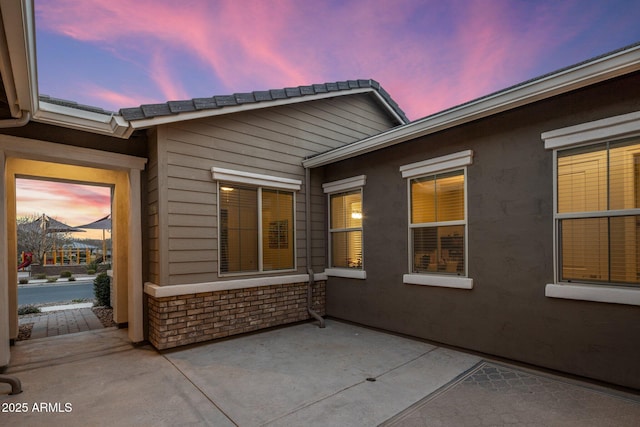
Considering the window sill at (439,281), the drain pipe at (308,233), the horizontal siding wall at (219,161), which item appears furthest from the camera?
the drain pipe at (308,233)

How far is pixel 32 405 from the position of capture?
9.73 feet

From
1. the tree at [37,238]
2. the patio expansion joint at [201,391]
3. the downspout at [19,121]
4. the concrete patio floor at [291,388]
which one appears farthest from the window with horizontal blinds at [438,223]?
the tree at [37,238]

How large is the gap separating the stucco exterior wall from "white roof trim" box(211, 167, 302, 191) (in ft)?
6.27

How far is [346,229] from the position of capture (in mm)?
5938

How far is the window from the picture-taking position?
5043 mm

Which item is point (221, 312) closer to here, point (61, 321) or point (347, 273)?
point (347, 273)

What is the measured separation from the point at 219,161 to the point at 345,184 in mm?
2321

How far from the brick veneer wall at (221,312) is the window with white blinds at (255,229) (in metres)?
0.43

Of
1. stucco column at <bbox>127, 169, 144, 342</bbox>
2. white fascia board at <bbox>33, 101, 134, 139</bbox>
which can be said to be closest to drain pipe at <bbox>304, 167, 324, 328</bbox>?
A: stucco column at <bbox>127, 169, 144, 342</bbox>

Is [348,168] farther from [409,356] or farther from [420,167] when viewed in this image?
[409,356]

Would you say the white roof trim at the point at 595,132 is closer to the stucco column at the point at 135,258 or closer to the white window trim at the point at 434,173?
the white window trim at the point at 434,173

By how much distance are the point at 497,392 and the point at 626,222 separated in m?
2.13

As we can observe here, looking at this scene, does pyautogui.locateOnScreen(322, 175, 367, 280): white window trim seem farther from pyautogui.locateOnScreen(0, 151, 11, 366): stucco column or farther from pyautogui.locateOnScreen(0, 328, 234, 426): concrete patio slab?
pyautogui.locateOnScreen(0, 151, 11, 366): stucco column

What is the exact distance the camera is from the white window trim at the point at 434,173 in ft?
13.6
